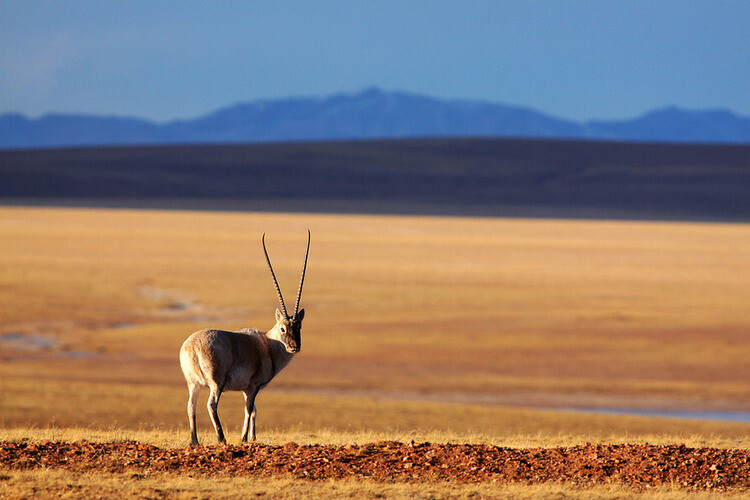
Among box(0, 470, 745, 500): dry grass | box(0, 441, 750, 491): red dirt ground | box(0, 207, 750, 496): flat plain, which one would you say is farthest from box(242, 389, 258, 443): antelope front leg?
box(0, 470, 745, 500): dry grass

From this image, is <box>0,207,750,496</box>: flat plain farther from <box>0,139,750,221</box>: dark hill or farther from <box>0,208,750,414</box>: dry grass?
<box>0,139,750,221</box>: dark hill

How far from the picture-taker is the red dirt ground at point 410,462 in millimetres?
9055

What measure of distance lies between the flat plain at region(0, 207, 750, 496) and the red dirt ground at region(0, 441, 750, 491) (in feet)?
2.75

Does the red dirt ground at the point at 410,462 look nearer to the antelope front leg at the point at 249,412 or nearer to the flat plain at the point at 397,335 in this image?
the antelope front leg at the point at 249,412

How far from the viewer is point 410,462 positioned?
9.42m

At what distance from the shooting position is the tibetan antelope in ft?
31.6

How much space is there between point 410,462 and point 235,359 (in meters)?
1.70

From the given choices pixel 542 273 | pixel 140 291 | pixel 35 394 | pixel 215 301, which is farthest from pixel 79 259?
pixel 35 394

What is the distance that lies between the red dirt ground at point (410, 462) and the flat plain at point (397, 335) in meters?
0.84

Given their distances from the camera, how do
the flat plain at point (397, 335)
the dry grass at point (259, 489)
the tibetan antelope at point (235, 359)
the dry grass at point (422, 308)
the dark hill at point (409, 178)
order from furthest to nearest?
the dark hill at point (409, 178) < the dry grass at point (422, 308) < the flat plain at point (397, 335) < the tibetan antelope at point (235, 359) < the dry grass at point (259, 489)

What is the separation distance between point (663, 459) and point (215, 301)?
27709mm

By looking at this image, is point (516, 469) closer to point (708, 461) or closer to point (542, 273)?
point (708, 461)

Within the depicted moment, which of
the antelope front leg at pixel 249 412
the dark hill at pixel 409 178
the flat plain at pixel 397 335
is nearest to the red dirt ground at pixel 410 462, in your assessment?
the antelope front leg at pixel 249 412

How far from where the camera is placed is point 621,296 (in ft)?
128
